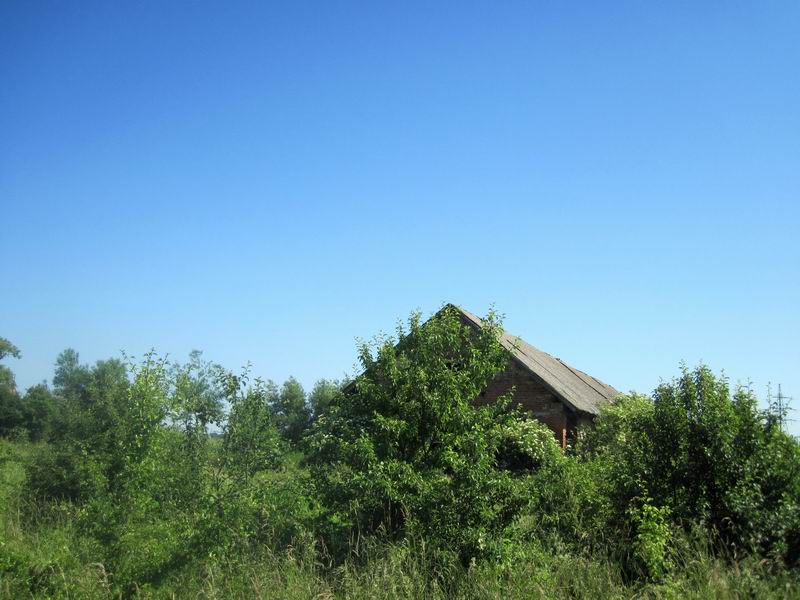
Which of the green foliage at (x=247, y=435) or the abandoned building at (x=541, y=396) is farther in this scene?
the abandoned building at (x=541, y=396)

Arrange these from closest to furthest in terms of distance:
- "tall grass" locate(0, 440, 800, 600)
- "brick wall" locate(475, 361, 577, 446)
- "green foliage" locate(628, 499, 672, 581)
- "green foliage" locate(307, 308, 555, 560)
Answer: "tall grass" locate(0, 440, 800, 600) < "green foliage" locate(628, 499, 672, 581) < "green foliage" locate(307, 308, 555, 560) < "brick wall" locate(475, 361, 577, 446)

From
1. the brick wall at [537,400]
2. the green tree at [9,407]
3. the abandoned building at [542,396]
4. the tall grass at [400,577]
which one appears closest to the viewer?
the tall grass at [400,577]

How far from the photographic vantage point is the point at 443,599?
22.3ft

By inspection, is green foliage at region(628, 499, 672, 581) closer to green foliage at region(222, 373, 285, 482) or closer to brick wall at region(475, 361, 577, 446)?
green foliage at region(222, 373, 285, 482)

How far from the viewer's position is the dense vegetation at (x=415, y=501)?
7.04 m

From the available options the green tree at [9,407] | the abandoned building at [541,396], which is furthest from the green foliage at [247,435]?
the green tree at [9,407]

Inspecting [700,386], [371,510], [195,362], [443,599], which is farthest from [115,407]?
[700,386]

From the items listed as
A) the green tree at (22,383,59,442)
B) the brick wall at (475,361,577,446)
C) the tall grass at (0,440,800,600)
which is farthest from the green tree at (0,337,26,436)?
the tall grass at (0,440,800,600)

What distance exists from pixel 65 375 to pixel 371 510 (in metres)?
81.4

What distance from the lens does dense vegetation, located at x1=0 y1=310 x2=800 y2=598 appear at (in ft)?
23.1

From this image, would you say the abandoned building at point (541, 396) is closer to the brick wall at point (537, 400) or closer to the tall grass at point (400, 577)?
the brick wall at point (537, 400)

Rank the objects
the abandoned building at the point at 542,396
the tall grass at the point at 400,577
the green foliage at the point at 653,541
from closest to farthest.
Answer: the tall grass at the point at 400,577, the green foliage at the point at 653,541, the abandoned building at the point at 542,396

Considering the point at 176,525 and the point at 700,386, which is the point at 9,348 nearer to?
the point at 176,525

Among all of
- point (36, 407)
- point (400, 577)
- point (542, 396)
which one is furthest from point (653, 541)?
point (36, 407)
